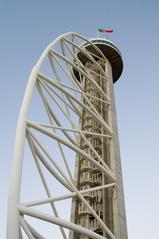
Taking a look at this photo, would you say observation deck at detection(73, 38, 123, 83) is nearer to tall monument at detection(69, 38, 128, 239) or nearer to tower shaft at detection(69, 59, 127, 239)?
tall monument at detection(69, 38, 128, 239)

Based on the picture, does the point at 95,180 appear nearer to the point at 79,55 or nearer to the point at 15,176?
the point at 15,176

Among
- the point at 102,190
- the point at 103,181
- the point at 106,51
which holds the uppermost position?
the point at 106,51

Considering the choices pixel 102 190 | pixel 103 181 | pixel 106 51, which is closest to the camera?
pixel 102 190

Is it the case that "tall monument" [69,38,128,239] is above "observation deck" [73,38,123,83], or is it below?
below

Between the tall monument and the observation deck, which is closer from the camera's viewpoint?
the tall monument

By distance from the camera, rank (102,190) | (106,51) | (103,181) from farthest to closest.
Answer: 1. (106,51)
2. (103,181)
3. (102,190)

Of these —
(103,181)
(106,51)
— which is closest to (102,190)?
(103,181)

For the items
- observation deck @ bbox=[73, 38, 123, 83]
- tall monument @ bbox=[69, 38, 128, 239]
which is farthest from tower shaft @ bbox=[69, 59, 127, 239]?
observation deck @ bbox=[73, 38, 123, 83]

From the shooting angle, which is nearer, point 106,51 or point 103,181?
point 103,181

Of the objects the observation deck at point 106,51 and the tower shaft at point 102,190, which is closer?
the tower shaft at point 102,190

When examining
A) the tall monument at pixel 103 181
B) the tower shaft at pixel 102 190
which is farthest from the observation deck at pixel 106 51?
the tower shaft at pixel 102 190

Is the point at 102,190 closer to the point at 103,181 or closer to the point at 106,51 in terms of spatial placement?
the point at 103,181

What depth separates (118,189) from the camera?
2138 cm

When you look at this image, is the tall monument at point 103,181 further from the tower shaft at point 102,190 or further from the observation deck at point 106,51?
the observation deck at point 106,51
